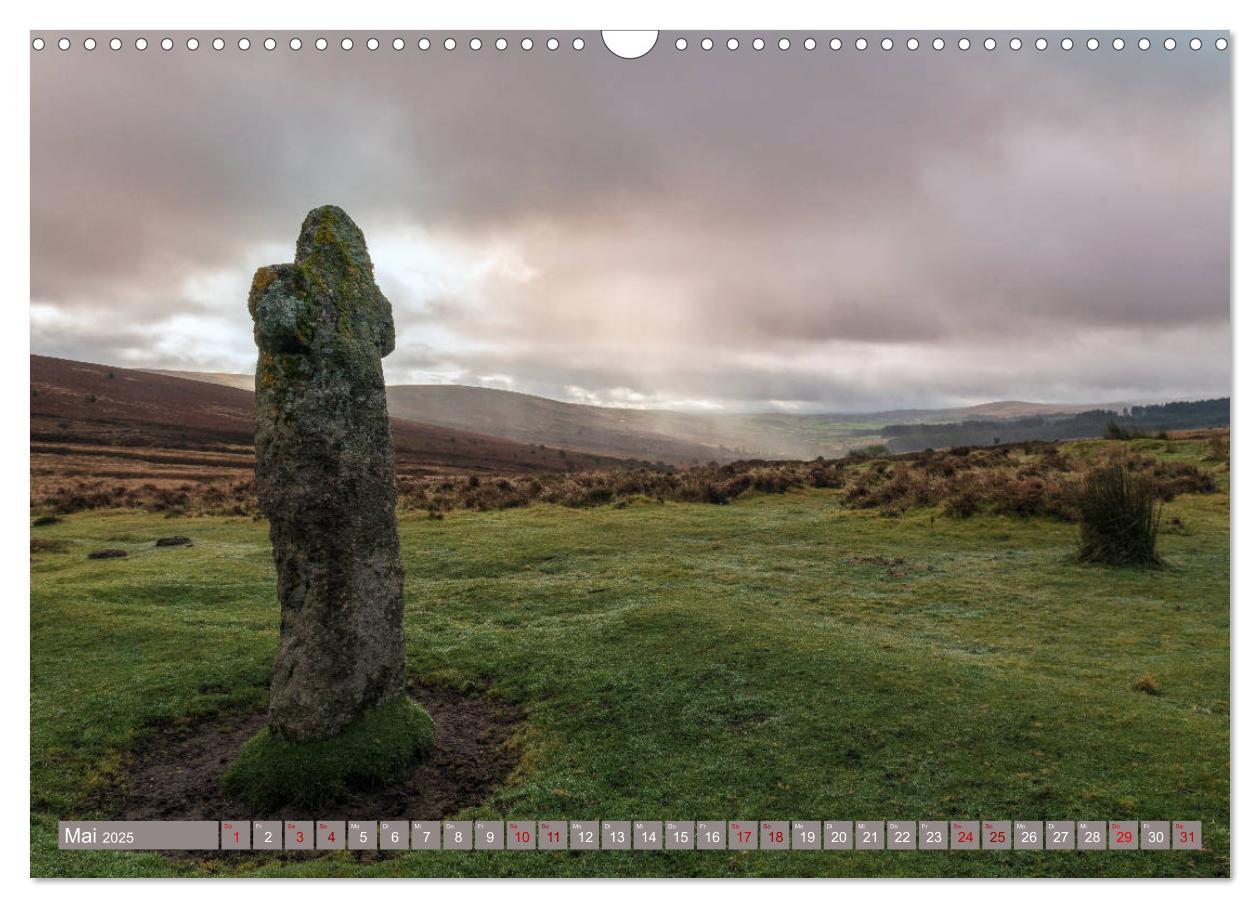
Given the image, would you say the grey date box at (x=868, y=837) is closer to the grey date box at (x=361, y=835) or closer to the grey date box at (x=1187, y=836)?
the grey date box at (x=1187, y=836)

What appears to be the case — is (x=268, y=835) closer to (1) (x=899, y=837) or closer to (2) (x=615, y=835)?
(2) (x=615, y=835)

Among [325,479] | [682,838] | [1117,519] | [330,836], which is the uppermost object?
[325,479]

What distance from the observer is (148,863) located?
523 cm

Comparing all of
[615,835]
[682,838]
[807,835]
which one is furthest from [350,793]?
[807,835]

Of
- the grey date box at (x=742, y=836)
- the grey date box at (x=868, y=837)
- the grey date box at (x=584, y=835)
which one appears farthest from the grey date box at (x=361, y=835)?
the grey date box at (x=868, y=837)

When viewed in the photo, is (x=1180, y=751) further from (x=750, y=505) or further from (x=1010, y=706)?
(x=750, y=505)

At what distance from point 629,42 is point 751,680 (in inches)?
250

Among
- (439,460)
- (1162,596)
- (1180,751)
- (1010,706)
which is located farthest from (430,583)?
(439,460)

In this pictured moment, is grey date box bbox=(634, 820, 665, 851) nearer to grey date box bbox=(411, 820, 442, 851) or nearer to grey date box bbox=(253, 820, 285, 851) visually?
grey date box bbox=(411, 820, 442, 851)

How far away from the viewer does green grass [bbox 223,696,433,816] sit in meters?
6.31

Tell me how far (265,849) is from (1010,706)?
22.2 ft

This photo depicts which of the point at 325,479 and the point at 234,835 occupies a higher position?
the point at 325,479

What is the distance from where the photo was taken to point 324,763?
6406 mm

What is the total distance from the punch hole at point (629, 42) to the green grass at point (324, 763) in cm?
605
